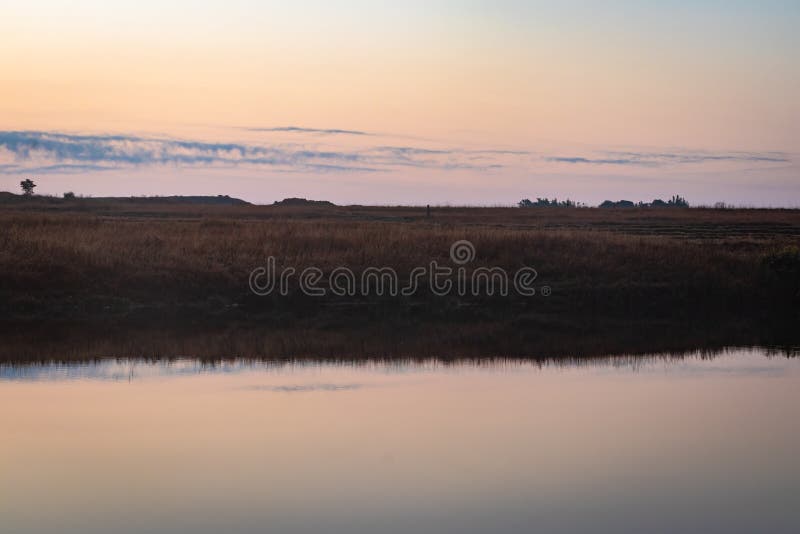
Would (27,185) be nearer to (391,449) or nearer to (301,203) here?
(301,203)

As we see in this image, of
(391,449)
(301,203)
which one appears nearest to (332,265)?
(391,449)

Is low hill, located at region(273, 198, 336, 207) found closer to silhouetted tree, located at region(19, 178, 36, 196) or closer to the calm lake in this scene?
silhouetted tree, located at region(19, 178, 36, 196)

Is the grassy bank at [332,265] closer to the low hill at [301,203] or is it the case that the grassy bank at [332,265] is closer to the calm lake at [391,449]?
the calm lake at [391,449]

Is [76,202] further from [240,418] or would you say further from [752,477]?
[752,477]

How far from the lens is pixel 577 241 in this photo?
34.4 m

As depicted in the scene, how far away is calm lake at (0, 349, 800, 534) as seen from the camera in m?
10.3

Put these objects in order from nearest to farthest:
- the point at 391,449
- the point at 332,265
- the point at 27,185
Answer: the point at 391,449
the point at 332,265
the point at 27,185

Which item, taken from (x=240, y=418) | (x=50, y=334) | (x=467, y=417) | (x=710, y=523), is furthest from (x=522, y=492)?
(x=50, y=334)

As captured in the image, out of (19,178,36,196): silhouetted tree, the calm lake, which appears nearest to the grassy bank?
the calm lake

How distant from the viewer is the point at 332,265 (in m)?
31.4

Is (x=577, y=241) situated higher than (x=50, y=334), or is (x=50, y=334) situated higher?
(x=577, y=241)

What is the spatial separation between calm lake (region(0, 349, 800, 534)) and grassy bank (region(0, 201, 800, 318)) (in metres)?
8.64

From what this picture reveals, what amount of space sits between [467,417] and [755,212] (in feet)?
221

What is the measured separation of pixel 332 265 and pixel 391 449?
738 inches
